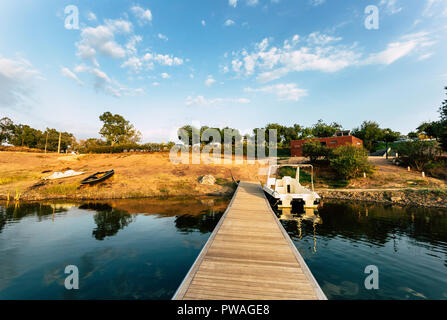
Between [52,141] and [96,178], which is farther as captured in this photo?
[52,141]

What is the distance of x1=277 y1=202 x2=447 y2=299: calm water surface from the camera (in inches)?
245

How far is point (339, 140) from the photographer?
45094 millimetres

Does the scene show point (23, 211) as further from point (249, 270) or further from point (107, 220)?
point (249, 270)

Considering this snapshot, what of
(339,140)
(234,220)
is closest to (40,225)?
(234,220)

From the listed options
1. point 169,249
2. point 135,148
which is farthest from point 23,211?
point 135,148

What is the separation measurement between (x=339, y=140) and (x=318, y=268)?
4581cm

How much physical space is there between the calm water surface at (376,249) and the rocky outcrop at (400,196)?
116 inches

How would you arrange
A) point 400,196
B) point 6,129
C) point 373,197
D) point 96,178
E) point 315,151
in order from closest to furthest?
point 400,196 → point 373,197 → point 96,178 → point 315,151 → point 6,129

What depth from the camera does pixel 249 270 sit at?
529 cm

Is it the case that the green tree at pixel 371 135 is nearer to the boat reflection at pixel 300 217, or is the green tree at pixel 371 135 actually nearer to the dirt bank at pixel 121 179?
the dirt bank at pixel 121 179

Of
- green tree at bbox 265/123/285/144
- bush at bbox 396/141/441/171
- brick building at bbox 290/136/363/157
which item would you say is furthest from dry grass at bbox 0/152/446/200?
green tree at bbox 265/123/285/144

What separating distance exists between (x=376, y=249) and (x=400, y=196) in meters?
15.2
